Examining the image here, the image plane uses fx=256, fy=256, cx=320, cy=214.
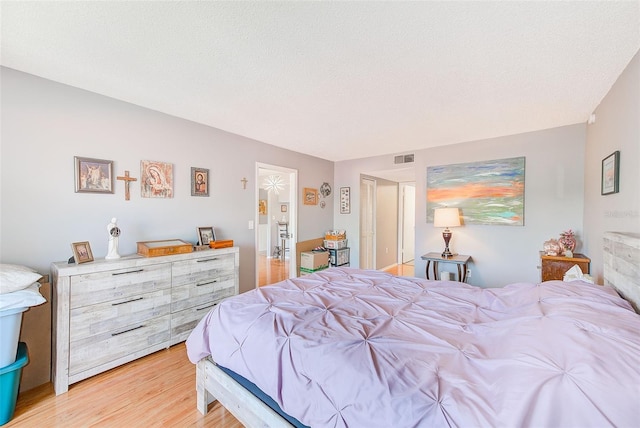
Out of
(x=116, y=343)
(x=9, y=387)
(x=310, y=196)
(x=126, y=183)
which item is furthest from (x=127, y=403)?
(x=310, y=196)

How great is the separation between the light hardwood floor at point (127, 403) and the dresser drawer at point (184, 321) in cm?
30

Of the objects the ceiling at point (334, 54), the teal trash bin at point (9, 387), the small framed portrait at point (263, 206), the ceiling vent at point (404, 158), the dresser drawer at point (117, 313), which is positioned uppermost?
the ceiling at point (334, 54)

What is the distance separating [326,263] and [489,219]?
269 centimetres

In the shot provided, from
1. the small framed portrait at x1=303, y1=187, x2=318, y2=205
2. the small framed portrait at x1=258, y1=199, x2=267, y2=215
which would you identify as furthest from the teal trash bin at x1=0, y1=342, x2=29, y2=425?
the small framed portrait at x1=258, y1=199, x2=267, y2=215

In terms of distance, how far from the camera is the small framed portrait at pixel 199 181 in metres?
3.10

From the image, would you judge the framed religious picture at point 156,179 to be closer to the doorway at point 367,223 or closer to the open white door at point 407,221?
the doorway at point 367,223

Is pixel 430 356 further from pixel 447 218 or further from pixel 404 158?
pixel 404 158

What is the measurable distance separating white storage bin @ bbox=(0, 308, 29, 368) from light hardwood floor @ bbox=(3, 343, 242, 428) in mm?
439

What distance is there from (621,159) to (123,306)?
4.12m

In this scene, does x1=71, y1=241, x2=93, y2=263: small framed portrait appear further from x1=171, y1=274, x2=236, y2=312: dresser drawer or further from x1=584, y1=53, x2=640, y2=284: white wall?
x1=584, y1=53, x2=640, y2=284: white wall

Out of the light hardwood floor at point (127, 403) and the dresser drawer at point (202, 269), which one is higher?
the dresser drawer at point (202, 269)

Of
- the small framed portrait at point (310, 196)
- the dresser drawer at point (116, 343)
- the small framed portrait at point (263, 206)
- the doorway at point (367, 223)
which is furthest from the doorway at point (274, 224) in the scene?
the dresser drawer at point (116, 343)

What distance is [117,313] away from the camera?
2.19 m

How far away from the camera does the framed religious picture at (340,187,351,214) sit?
5191 mm
